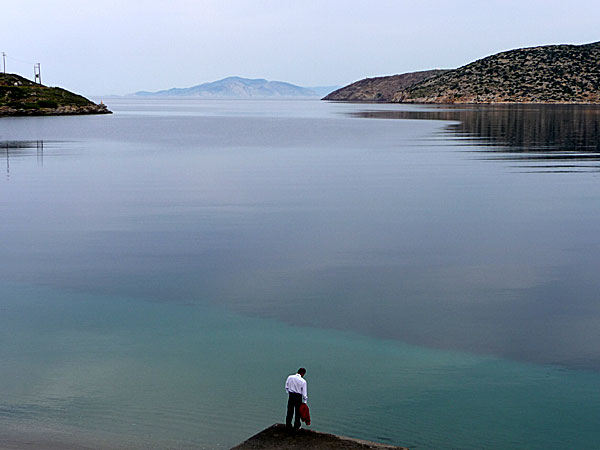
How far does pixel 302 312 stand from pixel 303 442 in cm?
1067

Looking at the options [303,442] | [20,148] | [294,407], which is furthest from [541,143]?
[303,442]

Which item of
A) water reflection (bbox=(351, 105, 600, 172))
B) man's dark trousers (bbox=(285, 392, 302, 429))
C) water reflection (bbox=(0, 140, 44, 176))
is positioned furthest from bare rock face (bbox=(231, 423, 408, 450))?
water reflection (bbox=(0, 140, 44, 176))

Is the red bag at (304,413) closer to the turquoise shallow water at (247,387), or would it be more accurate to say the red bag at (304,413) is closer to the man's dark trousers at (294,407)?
the man's dark trousers at (294,407)

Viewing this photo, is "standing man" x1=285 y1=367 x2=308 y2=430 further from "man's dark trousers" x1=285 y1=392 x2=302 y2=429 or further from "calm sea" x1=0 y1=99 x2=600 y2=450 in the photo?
"calm sea" x1=0 y1=99 x2=600 y2=450

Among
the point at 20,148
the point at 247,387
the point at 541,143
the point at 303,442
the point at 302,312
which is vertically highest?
the point at 541,143

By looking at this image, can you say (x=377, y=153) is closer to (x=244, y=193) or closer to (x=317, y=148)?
(x=317, y=148)

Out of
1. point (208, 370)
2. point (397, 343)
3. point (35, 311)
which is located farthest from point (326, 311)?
point (35, 311)

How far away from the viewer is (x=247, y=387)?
19375 mm

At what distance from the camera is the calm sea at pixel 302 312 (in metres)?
17.7

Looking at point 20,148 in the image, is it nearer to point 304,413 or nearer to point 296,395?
point 296,395

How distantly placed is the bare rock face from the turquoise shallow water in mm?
1178

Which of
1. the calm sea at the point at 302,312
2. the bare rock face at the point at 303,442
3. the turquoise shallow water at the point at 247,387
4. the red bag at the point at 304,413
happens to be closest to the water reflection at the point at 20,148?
the calm sea at the point at 302,312

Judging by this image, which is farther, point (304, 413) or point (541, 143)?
point (541, 143)

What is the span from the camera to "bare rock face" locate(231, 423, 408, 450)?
1507 centimetres
